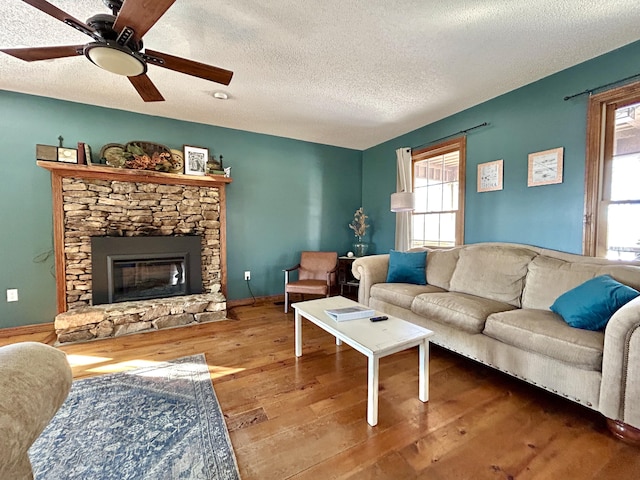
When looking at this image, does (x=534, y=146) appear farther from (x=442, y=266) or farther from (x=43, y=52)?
(x=43, y=52)

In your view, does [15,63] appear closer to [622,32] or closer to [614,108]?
[622,32]

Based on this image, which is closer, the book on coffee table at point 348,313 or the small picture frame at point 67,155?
the book on coffee table at point 348,313

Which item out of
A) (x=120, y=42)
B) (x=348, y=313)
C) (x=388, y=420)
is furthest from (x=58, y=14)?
(x=388, y=420)

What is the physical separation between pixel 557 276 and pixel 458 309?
80 centimetres

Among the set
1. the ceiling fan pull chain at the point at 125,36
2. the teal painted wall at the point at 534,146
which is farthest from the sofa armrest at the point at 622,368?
the ceiling fan pull chain at the point at 125,36

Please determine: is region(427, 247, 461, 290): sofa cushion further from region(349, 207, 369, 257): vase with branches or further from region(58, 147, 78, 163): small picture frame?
region(58, 147, 78, 163): small picture frame

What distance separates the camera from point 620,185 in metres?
2.23

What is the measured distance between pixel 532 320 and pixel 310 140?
363 cm

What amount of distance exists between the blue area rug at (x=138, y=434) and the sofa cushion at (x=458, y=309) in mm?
1781

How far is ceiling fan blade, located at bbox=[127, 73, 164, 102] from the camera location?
1.84m

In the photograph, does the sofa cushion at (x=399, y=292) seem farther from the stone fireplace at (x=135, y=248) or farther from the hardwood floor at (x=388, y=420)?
the stone fireplace at (x=135, y=248)

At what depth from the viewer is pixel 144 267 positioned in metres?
3.30

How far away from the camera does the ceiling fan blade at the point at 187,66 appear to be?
65.0 inches

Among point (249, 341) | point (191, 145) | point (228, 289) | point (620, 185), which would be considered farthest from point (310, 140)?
point (620, 185)
